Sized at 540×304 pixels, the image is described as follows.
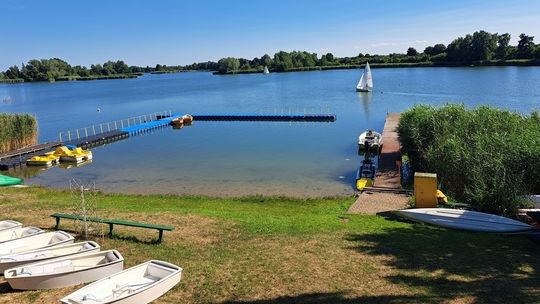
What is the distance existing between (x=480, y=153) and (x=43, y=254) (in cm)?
1467

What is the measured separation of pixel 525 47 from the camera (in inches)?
5507

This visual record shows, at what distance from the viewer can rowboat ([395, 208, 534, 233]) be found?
41.3 ft

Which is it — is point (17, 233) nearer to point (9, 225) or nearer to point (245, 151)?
point (9, 225)

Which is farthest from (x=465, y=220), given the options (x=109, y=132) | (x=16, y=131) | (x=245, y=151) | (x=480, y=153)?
(x=109, y=132)

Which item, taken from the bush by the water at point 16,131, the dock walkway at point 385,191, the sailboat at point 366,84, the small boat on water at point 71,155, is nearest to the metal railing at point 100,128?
the bush by the water at point 16,131

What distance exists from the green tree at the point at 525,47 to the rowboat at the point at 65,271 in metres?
154

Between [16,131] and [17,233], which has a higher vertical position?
[16,131]

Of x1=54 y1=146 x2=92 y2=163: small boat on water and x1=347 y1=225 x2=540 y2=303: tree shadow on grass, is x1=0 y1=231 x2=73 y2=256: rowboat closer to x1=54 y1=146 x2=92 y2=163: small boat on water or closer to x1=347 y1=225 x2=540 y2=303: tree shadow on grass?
x1=347 y1=225 x2=540 y2=303: tree shadow on grass

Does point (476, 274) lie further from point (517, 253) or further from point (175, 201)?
point (175, 201)

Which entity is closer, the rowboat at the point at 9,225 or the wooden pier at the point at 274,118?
the rowboat at the point at 9,225

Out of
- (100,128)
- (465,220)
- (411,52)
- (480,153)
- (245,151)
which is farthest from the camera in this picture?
(411,52)

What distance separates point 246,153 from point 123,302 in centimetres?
2716

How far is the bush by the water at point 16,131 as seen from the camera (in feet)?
117

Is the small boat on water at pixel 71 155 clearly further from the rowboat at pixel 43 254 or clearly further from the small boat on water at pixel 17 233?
the rowboat at pixel 43 254
